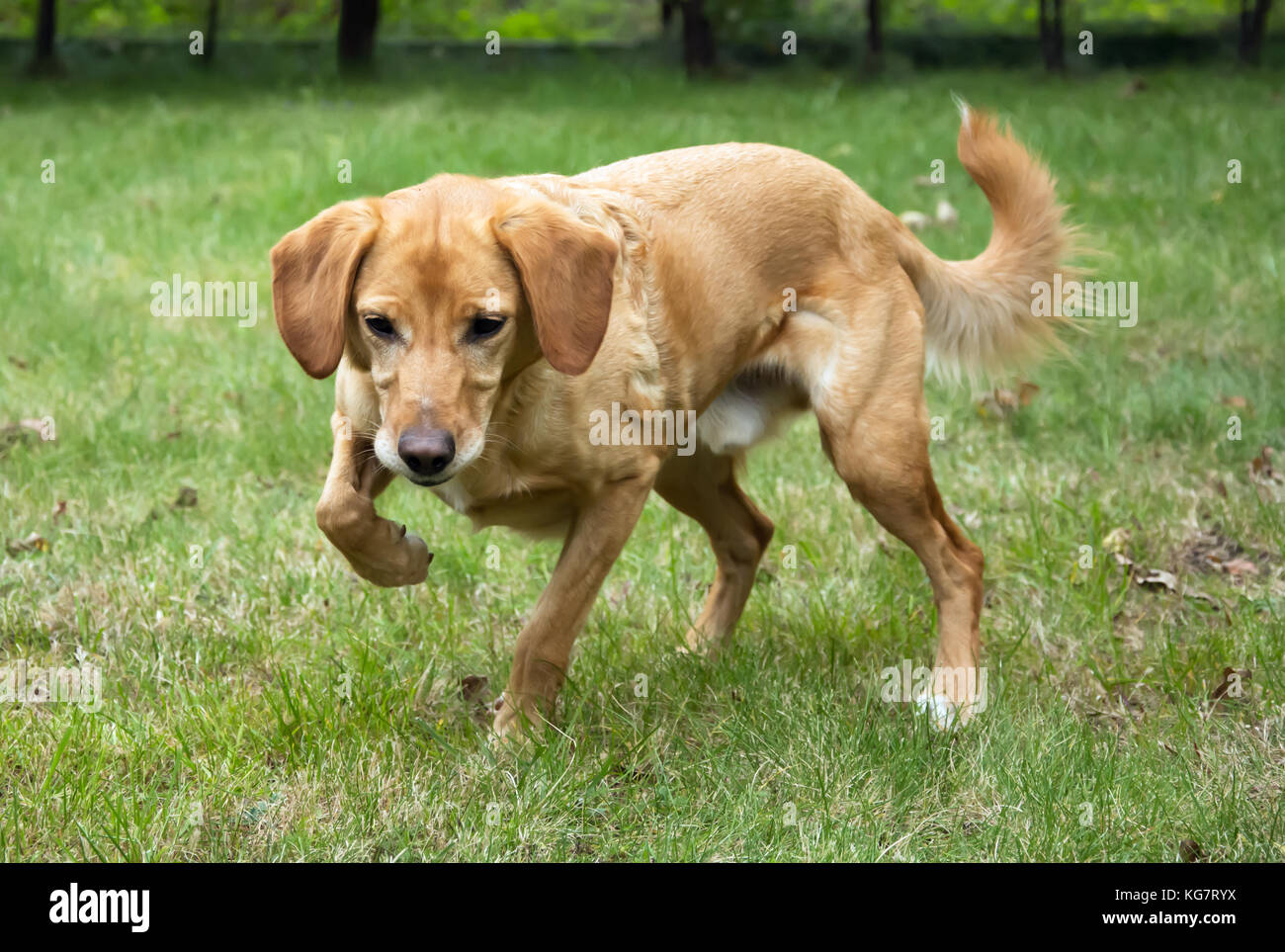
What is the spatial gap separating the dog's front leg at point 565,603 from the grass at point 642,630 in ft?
0.44

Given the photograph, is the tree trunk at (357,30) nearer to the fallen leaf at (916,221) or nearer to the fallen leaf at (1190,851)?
the fallen leaf at (916,221)

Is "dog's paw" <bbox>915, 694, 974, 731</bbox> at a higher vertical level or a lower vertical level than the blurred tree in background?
lower

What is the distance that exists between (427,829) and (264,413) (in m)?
3.29

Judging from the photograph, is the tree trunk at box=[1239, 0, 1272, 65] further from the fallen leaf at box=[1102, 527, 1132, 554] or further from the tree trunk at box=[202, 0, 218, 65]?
the fallen leaf at box=[1102, 527, 1132, 554]

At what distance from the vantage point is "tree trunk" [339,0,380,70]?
21250 mm

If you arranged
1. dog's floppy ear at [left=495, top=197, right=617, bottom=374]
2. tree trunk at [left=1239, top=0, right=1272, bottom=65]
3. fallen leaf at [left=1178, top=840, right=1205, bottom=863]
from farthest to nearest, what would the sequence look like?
tree trunk at [left=1239, top=0, right=1272, bottom=65], dog's floppy ear at [left=495, top=197, right=617, bottom=374], fallen leaf at [left=1178, top=840, right=1205, bottom=863]

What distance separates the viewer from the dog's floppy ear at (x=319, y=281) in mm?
3115

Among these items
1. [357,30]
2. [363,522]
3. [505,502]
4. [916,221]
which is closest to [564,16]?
[357,30]

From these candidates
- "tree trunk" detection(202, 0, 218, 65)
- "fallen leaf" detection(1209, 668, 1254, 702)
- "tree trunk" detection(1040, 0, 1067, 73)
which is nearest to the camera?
"fallen leaf" detection(1209, 668, 1254, 702)

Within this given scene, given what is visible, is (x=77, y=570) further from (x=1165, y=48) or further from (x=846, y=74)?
(x=1165, y=48)

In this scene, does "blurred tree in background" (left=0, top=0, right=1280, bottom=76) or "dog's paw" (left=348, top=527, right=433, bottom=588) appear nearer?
"dog's paw" (left=348, top=527, right=433, bottom=588)

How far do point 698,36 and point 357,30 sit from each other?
541 cm

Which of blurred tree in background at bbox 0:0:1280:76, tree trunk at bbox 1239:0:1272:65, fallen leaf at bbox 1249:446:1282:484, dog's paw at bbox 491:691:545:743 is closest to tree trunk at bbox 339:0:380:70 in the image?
blurred tree in background at bbox 0:0:1280:76

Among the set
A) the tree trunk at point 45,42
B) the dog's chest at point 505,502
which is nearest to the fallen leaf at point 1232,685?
the dog's chest at point 505,502
